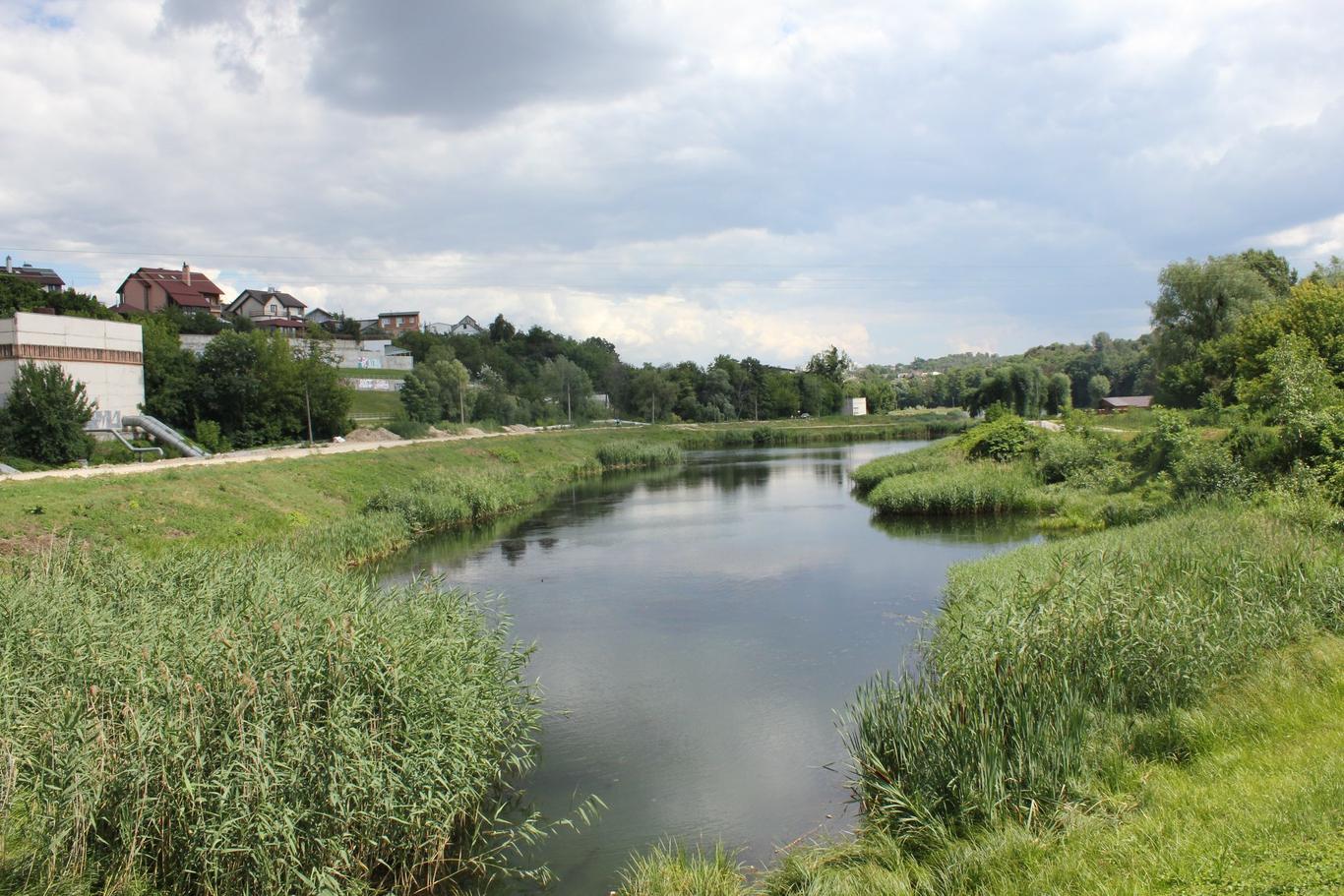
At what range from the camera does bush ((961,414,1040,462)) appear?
3403 cm

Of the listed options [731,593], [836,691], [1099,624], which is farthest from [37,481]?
[1099,624]

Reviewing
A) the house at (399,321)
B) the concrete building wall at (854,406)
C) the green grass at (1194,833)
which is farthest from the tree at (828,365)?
the green grass at (1194,833)

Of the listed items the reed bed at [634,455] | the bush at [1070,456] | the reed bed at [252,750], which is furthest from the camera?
the reed bed at [634,455]

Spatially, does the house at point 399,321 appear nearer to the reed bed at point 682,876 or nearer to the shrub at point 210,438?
the shrub at point 210,438

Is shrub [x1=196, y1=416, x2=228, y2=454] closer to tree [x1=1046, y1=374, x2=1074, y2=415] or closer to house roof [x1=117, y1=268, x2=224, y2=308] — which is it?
house roof [x1=117, y1=268, x2=224, y2=308]

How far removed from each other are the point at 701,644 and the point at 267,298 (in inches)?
4342

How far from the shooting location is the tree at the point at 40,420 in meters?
35.6

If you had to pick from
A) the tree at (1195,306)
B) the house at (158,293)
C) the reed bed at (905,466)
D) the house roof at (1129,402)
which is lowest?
the reed bed at (905,466)

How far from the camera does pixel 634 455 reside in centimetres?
5656

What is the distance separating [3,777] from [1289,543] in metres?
14.3

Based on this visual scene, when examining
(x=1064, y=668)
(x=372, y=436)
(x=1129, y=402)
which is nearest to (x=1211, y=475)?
(x=1064, y=668)

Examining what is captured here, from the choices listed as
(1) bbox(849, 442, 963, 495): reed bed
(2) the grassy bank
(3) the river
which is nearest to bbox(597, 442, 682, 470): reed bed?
(1) bbox(849, 442, 963, 495): reed bed

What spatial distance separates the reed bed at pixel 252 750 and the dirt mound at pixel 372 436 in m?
45.1

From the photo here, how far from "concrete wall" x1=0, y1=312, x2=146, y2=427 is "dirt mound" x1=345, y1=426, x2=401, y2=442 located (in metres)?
11.7
